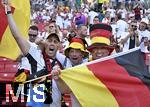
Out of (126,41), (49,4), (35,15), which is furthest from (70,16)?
(126,41)

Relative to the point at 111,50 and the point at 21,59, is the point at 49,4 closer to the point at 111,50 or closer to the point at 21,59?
the point at 21,59

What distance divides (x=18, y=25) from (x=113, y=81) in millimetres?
2652

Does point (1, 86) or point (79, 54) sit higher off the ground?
point (79, 54)

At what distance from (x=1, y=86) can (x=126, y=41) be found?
4.52m

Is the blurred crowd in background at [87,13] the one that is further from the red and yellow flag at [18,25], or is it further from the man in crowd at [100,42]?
the man in crowd at [100,42]

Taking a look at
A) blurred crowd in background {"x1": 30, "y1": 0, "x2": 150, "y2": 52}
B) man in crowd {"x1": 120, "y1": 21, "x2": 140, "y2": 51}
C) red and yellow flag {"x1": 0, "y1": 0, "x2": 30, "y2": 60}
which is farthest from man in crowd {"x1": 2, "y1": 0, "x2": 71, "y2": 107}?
blurred crowd in background {"x1": 30, "y1": 0, "x2": 150, "y2": 52}

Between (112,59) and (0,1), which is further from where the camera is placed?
(0,1)

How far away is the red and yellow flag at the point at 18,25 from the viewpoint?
7.68 meters

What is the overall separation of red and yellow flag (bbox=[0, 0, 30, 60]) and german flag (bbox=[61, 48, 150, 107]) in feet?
7.60

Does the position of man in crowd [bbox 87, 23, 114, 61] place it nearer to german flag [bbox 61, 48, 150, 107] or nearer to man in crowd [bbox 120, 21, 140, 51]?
german flag [bbox 61, 48, 150, 107]

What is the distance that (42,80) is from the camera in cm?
593

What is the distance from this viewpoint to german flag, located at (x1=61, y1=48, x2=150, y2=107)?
543cm

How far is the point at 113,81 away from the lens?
5.56m

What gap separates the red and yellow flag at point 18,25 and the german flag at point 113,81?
2.32 m
